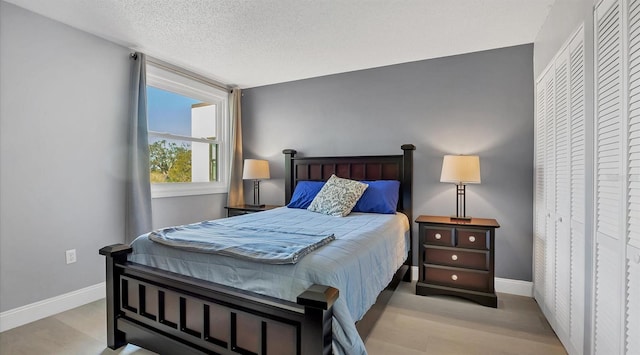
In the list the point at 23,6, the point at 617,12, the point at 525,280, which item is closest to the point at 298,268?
the point at 617,12

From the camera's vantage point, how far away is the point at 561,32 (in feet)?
6.82

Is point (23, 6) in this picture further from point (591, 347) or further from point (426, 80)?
point (591, 347)

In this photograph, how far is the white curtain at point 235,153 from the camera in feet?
14.2

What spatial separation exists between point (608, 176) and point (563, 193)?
26.7 inches

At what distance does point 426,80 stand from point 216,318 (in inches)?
124

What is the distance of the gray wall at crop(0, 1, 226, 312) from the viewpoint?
2.28 meters

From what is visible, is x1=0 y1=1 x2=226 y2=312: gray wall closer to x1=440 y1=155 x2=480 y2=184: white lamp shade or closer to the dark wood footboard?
the dark wood footboard

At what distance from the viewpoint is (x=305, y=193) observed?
3537 millimetres

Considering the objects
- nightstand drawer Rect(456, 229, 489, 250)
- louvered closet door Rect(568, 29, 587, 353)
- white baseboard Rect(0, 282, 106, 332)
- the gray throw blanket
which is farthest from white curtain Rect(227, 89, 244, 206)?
louvered closet door Rect(568, 29, 587, 353)

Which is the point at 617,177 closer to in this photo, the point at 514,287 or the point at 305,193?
the point at 514,287

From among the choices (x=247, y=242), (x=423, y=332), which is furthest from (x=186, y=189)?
(x=423, y=332)

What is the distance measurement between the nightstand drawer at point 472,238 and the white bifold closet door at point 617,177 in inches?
44.5

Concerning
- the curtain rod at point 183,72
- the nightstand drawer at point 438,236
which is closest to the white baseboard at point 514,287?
the nightstand drawer at point 438,236

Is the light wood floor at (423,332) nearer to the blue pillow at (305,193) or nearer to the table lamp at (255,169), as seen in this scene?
the blue pillow at (305,193)
